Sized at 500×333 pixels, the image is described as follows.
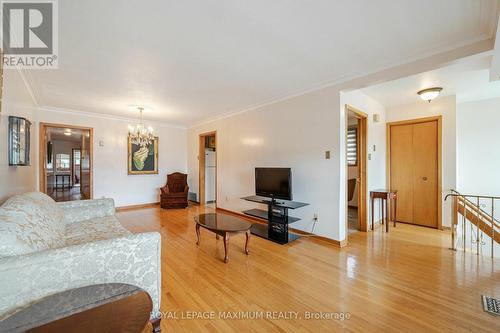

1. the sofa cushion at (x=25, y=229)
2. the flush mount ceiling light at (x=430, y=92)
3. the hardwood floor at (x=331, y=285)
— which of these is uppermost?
the flush mount ceiling light at (x=430, y=92)

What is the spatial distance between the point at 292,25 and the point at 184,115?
4046mm

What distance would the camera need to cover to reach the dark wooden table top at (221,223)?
271 cm

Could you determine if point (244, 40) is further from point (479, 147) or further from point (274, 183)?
point (479, 147)

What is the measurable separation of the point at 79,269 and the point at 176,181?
5.07 metres

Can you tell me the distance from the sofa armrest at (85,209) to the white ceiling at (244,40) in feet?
5.89

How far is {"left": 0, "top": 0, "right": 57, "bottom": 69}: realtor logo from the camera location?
5.63 ft

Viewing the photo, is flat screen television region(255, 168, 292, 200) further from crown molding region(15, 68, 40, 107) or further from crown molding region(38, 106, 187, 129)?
crown molding region(38, 106, 187, 129)

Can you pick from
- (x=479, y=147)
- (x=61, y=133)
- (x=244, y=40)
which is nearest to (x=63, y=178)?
(x=61, y=133)

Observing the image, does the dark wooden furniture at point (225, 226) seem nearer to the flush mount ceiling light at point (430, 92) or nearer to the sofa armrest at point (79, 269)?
the sofa armrest at point (79, 269)

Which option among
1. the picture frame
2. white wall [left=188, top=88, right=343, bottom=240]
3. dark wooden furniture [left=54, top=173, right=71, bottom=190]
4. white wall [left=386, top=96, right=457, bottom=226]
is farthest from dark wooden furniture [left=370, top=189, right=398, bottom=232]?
dark wooden furniture [left=54, top=173, right=71, bottom=190]

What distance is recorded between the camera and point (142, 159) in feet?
19.5

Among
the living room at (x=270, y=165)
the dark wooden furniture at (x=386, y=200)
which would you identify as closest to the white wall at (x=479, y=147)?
the living room at (x=270, y=165)

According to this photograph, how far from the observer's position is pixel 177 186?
246 inches

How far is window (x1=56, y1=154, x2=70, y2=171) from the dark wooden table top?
35.2 ft
